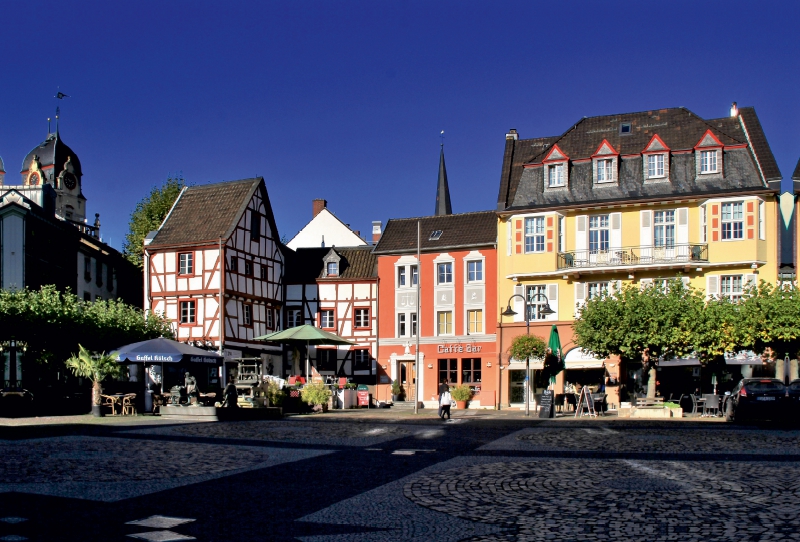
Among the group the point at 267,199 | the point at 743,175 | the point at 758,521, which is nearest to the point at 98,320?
the point at 267,199

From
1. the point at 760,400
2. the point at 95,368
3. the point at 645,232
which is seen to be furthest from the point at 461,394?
the point at 95,368

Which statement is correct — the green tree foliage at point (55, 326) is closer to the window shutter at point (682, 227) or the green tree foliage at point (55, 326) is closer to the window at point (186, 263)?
the window at point (186, 263)

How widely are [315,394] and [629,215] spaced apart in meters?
18.1

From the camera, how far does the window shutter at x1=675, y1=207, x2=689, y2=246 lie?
139 feet

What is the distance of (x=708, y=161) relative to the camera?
42.8 meters

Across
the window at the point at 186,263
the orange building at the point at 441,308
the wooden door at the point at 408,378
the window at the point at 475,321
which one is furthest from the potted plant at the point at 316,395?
the window at the point at 186,263

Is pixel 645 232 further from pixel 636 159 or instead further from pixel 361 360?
pixel 361 360

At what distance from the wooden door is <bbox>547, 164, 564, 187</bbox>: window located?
12287mm

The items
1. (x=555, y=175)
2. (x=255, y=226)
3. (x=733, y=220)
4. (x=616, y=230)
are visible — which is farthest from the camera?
(x=255, y=226)

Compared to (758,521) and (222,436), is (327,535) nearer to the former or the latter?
(758,521)

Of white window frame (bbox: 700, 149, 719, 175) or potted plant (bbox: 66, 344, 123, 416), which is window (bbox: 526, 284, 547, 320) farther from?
potted plant (bbox: 66, 344, 123, 416)

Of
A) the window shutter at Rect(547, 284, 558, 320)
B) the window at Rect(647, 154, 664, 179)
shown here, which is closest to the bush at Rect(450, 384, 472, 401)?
the window shutter at Rect(547, 284, 558, 320)

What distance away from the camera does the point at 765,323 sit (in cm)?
3353

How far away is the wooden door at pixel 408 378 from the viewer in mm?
49503
